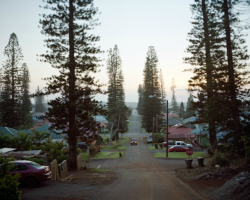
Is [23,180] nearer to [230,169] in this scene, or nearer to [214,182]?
[214,182]

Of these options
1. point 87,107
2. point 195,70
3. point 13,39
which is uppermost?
point 13,39

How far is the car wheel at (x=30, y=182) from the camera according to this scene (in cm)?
1325

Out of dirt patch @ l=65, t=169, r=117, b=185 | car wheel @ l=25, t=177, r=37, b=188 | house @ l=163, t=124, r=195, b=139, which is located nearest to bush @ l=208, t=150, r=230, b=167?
dirt patch @ l=65, t=169, r=117, b=185

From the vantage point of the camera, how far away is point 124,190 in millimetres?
13305

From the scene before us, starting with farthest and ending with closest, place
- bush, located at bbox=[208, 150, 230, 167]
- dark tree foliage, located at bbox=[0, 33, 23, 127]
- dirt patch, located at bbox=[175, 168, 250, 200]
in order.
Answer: dark tree foliage, located at bbox=[0, 33, 23, 127] < bush, located at bbox=[208, 150, 230, 167] < dirt patch, located at bbox=[175, 168, 250, 200]

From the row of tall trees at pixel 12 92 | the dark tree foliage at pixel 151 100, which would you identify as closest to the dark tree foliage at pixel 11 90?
the row of tall trees at pixel 12 92

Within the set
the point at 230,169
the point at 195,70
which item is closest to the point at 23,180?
the point at 230,169

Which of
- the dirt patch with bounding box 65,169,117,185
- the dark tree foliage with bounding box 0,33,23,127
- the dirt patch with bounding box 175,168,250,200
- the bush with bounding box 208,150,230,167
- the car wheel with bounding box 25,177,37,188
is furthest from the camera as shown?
the dark tree foliage with bounding box 0,33,23,127

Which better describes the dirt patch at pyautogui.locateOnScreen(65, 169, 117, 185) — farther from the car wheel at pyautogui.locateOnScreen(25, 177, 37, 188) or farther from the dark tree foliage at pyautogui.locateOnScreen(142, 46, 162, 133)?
the dark tree foliage at pyautogui.locateOnScreen(142, 46, 162, 133)

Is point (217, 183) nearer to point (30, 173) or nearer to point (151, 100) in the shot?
point (30, 173)

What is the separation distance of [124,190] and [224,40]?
53.4ft

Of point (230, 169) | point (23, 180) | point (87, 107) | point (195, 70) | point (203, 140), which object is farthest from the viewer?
point (203, 140)

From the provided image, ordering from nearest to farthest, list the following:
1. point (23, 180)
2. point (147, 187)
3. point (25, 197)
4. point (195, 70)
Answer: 1. point (25, 197)
2. point (23, 180)
3. point (147, 187)
4. point (195, 70)

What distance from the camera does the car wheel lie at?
13254mm
